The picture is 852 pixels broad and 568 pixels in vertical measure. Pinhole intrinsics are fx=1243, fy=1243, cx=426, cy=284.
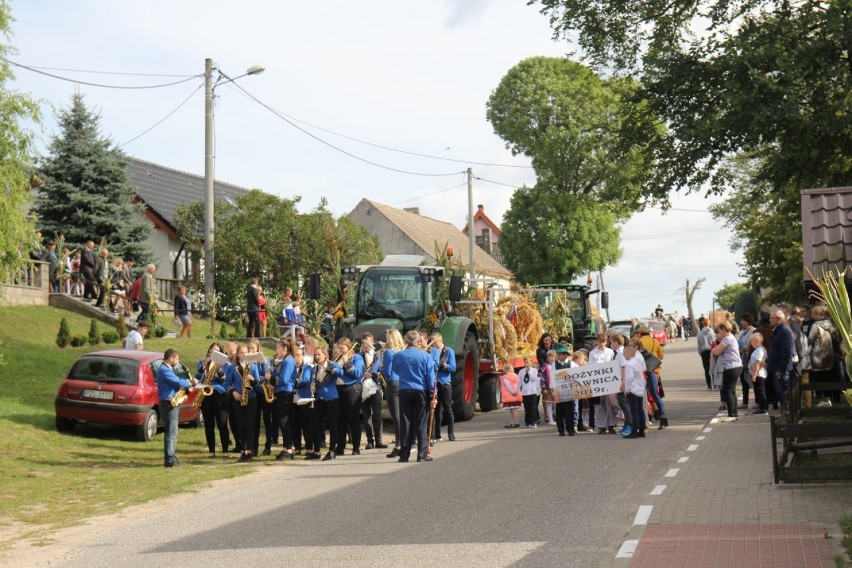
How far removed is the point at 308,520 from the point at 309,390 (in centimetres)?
643

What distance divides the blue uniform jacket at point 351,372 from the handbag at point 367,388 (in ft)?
0.72

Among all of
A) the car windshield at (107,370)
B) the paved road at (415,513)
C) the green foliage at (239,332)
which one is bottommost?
the paved road at (415,513)

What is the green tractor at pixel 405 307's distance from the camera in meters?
22.6

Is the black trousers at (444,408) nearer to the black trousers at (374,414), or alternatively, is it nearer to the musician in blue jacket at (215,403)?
the black trousers at (374,414)

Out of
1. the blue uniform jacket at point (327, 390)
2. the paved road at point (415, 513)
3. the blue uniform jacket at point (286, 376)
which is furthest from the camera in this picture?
the blue uniform jacket at point (286, 376)

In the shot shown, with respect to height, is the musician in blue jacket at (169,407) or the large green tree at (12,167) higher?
the large green tree at (12,167)

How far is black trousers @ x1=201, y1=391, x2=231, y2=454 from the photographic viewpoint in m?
18.8

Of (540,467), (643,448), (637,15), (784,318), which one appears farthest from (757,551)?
(637,15)

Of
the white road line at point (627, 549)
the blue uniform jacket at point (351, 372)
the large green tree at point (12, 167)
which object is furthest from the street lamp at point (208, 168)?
the white road line at point (627, 549)

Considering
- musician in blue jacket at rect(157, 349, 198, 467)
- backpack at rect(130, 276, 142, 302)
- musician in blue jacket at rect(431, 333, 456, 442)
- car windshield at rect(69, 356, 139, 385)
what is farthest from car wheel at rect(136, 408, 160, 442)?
backpack at rect(130, 276, 142, 302)

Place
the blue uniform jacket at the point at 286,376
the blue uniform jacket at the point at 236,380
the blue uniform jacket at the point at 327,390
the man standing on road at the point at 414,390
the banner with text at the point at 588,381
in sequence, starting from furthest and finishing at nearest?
1. the banner with text at the point at 588,381
2. the blue uniform jacket at the point at 236,380
3. the blue uniform jacket at the point at 286,376
4. the blue uniform jacket at the point at 327,390
5. the man standing on road at the point at 414,390

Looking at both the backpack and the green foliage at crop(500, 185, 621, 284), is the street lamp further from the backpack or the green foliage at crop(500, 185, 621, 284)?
the green foliage at crop(500, 185, 621, 284)

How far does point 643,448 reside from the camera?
18.1 m

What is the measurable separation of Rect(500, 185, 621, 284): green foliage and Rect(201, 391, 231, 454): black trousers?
1737 inches
